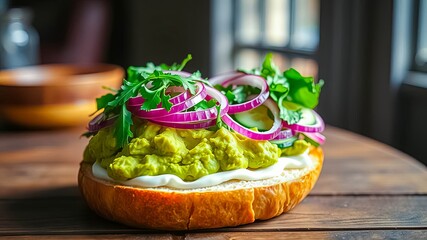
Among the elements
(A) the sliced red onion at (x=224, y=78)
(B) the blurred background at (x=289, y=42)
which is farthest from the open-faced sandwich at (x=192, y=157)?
(B) the blurred background at (x=289, y=42)

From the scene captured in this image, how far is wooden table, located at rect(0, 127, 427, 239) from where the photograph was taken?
1.08m

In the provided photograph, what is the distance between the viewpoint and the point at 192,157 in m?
1.07

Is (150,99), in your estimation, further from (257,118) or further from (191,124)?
(257,118)

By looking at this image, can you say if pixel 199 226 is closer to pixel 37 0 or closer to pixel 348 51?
pixel 348 51

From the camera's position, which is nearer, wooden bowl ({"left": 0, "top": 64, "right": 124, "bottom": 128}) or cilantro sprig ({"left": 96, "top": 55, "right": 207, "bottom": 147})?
cilantro sprig ({"left": 96, "top": 55, "right": 207, "bottom": 147})

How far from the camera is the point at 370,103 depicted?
2.41 metres

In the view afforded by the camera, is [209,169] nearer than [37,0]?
Yes

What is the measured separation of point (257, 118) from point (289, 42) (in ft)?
7.84

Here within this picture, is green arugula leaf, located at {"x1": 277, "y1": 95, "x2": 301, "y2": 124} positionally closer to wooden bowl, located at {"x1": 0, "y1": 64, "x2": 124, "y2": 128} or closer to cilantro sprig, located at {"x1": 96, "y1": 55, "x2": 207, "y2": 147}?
cilantro sprig, located at {"x1": 96, "y1": 55, "x2": 207, "y2": 147}

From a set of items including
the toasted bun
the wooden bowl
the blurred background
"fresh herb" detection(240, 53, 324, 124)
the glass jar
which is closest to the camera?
the toasted bun

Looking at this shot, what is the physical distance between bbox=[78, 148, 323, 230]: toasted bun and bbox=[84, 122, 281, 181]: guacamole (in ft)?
0.10

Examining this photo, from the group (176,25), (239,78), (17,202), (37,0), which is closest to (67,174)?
(17,202)

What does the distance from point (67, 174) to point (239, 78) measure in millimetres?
504

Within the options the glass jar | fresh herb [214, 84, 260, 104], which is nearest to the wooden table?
fresh herb [214, 84, 260, 104]
